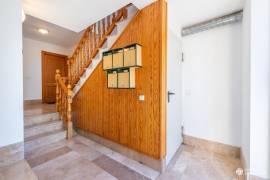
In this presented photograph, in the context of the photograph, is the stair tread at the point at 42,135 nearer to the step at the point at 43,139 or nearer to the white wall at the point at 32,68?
the step at the point at 43,139

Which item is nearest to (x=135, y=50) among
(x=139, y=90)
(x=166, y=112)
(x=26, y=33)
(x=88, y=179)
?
(x=139, y=90)

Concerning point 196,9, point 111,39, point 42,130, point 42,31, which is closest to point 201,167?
point 196,9

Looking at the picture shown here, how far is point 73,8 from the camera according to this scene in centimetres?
209

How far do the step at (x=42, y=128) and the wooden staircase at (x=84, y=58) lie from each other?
0.16 metres

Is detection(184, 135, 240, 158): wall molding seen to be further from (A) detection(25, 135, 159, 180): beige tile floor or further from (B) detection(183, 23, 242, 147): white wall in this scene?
(A) detection(25, 135, 159, 180): beige tile floor

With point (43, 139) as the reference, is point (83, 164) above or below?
below

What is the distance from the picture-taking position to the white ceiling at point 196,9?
1913 mm

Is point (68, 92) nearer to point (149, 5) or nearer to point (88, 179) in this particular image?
point (88, 179)

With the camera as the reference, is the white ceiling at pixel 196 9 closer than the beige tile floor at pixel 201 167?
No

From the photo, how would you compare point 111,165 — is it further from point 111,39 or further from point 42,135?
point 111,39

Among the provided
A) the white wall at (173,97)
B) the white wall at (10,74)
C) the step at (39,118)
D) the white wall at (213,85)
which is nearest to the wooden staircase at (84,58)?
the step at (39,118)

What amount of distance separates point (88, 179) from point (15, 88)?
5.44ft

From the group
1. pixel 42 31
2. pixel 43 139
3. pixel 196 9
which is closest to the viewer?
pixel 196 9

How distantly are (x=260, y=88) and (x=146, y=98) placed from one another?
142 cm
